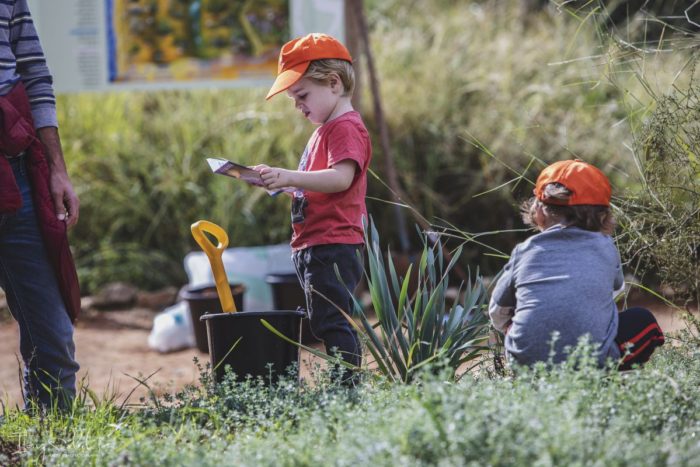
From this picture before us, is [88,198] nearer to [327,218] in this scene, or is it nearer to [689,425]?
[327,218]

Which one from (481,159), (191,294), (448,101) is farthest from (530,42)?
(191,294)

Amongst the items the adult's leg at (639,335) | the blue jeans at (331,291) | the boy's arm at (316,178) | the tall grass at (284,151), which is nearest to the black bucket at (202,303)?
the tall grass at (284,151)

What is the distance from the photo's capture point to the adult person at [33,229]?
3.20m

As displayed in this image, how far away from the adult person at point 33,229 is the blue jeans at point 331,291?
0.83m

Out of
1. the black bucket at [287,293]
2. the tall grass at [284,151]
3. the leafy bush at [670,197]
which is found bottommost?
the black bucket at [287,293]

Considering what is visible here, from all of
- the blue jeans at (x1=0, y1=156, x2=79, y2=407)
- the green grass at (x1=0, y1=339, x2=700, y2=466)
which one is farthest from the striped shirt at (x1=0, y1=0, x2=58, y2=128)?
the green grass at (x1=0, y1=339, x2=700, y2=466)

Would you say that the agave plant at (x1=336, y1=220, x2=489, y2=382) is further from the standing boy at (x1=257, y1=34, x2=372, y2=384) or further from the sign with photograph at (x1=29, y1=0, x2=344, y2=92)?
the sign with photograph at (x1=29, y1=0, x2=344, y2=92)

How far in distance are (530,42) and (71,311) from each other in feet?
21.6

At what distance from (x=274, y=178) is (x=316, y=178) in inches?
6.8

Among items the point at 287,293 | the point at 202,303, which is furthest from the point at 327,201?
the point at 287,293

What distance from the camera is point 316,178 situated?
10.9ft

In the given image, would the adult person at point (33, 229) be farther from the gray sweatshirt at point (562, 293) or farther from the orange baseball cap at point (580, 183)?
the orange baseball cap at point (580, 183)

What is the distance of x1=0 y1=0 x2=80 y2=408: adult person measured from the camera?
10.5 ft

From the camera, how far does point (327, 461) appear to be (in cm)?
226
